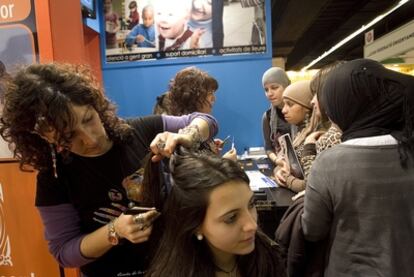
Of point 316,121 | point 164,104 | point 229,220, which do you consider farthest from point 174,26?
point 229,220

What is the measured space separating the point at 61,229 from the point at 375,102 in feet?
3.57

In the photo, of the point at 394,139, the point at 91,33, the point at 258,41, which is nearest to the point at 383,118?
the point at 394,139

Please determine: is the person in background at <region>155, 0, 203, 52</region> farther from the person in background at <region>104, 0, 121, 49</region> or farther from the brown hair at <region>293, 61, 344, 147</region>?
the brown hair at <region>293, 61, 344, 147</region>

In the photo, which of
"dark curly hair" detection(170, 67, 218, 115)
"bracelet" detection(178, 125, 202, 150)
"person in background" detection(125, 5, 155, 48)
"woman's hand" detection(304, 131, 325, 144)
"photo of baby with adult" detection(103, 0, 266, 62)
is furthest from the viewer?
"person in background" detection(125, 5, 155, 48)

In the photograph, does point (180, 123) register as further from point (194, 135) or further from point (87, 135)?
point (87, 135)

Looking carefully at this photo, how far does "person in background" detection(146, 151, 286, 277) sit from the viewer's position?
3.22ft

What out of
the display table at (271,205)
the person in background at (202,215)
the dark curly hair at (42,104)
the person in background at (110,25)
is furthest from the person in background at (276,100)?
the dark curly hair at (42,104)

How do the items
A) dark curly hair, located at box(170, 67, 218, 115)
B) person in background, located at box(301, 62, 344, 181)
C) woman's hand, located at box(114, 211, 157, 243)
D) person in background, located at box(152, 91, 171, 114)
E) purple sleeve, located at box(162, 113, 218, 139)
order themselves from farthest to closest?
person in background, located at box(152, 91, 171, 114) → dark curly hair, located at box(170, 67, 218, 115) → person in background, located at box(301, 62, 344, 181) → purple sleeve, located at box(162, 113, 218, 139) → woman's hand, located at box(114, 211, 157, 243)

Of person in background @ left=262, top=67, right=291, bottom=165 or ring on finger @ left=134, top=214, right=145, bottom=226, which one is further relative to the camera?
person in background @ left=262, top=67, right=291, bottom=165

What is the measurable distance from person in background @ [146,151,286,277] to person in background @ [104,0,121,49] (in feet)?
9.93

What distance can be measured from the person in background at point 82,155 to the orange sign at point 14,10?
554 mm

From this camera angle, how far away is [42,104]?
98 cm

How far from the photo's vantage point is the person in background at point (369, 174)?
45.9 inches

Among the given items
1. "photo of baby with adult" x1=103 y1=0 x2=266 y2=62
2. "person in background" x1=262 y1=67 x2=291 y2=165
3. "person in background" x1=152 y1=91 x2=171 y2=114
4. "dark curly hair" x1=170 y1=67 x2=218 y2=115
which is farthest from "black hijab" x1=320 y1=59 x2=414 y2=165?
"photo of baby with adult" x1=103 y1=0 x2=266 y2=62
